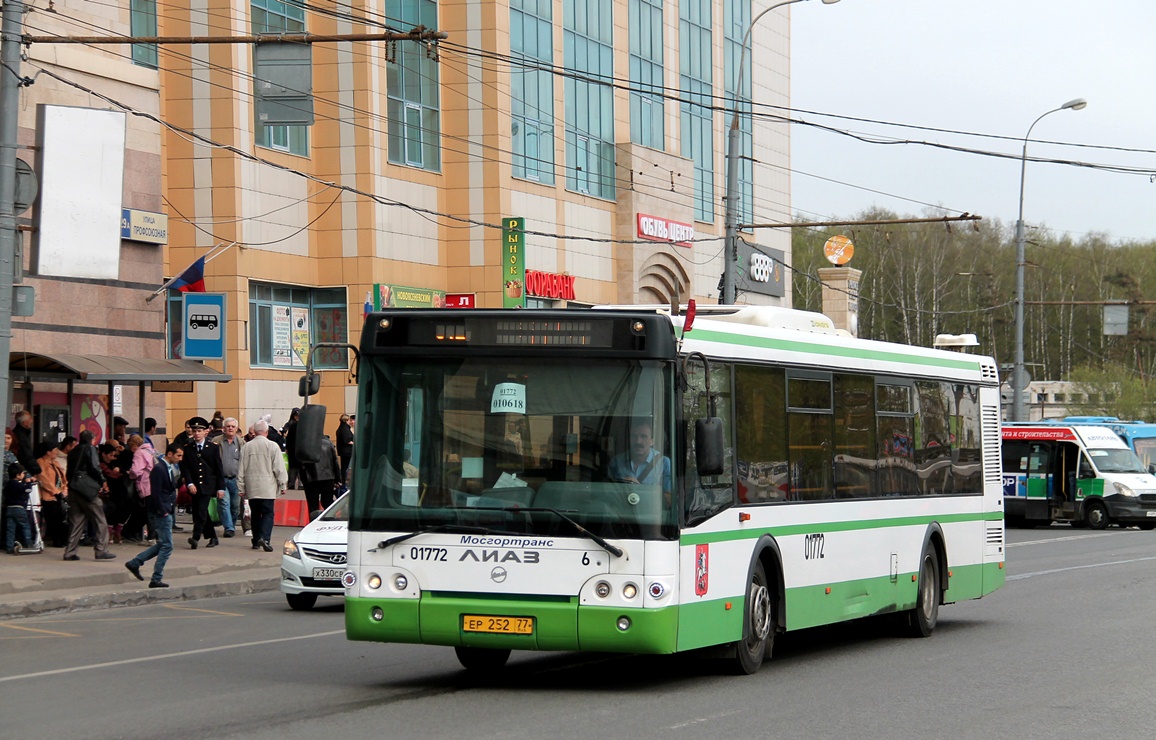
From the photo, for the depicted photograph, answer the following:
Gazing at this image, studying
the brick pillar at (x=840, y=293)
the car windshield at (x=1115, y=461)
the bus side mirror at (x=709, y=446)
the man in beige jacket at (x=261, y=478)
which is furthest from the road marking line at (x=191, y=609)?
the brick pillar at (x=840, y=293)

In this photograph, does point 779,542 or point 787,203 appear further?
point 787,203

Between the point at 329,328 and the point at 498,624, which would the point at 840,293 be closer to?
the point at 329,328

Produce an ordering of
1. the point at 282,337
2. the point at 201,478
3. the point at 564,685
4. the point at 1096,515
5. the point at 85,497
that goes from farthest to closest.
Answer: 1. the point at 282,337
2. the point at 1096,515
3. the point at 201,478
4. the point at 85,497
5. the point at 564,685

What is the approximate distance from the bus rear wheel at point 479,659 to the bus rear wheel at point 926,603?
4.58 m

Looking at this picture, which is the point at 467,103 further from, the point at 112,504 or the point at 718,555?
the point at 718,555

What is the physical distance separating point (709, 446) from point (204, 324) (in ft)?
62.2

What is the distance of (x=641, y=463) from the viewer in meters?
9.96

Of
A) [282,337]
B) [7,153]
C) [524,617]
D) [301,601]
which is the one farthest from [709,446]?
[282,337]

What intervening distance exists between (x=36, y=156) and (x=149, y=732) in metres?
13.7

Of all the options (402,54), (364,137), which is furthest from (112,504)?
(402,54)

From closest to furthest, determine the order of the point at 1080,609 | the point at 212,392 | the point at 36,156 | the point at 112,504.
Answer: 1. the point at 1080,609
2. the point at 36,156
3. the point at 112,504
4. the point at 212,392

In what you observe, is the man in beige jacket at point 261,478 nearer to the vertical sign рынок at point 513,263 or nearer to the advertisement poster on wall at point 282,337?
the advertisement poster on wall at point 282,337

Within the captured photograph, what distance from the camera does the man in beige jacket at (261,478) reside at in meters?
21.9

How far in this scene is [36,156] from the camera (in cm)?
2077
